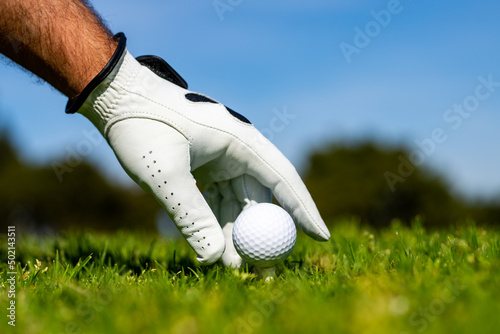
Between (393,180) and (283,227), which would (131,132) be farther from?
(393,180)

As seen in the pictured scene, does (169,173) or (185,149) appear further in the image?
(185,149)

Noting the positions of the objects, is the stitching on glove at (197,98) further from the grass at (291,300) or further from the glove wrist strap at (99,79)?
the grass at (291,300)

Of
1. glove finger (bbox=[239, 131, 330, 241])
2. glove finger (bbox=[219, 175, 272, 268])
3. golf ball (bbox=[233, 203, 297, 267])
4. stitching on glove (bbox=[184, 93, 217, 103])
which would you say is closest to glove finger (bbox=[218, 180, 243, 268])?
glove finger (bbox=[219, 175, 272, 268])

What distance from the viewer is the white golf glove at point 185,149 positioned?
292 centimetres

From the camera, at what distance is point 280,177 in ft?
10.5

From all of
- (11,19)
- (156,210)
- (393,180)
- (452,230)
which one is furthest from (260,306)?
(156,210)

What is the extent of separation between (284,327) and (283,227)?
1.33 metres

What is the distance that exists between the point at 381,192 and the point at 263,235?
25.5 metres

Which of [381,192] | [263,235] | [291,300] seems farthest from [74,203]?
[291,300]

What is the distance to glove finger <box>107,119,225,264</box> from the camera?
2.89 meters

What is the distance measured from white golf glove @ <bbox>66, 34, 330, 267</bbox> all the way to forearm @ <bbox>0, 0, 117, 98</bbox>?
0.42ft

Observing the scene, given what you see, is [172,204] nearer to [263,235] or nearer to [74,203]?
[263,235]

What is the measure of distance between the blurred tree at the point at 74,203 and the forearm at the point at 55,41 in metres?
26.8

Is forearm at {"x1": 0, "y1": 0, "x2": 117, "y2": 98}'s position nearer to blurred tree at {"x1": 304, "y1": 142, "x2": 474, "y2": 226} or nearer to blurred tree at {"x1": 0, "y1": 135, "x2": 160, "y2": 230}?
blurred tree at {"x1": 304, "y1": 142, "x2": 474, "y2": 226}
